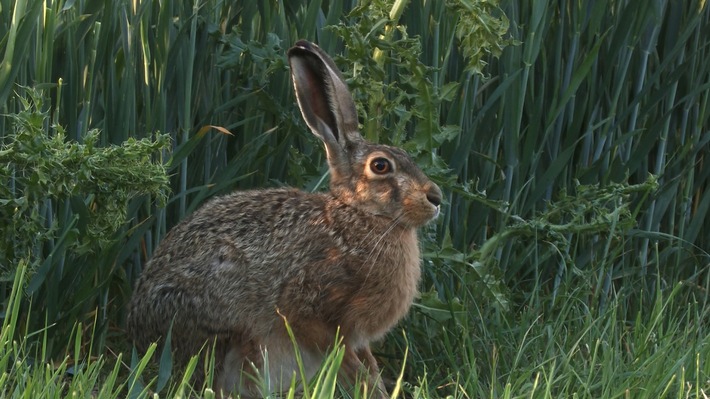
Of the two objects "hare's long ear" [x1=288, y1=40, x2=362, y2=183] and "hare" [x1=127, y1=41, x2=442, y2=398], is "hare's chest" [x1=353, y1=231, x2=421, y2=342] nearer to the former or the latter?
"hare" [x1=127, y1=41, x2=442, y2=398]

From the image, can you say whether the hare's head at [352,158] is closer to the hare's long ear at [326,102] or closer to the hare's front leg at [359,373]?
the hare's long ear at [326,102]

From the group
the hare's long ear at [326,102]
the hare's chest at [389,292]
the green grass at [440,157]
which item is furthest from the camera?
the hare's long ear at [326,102]

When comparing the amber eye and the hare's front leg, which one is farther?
the amber eye

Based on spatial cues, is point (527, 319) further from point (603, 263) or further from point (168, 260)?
point (168, 260)

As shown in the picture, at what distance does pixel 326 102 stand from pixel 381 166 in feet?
1.04

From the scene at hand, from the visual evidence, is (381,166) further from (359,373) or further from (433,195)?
(359,373)

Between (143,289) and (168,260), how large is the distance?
0.14 meters

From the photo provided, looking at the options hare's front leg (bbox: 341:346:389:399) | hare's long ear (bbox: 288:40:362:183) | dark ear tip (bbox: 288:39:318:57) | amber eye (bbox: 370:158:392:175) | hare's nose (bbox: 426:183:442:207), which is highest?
dark ear tip (bbox: 288:39:318:57)

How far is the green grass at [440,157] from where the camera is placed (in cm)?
409

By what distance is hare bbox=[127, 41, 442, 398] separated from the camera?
4.15m

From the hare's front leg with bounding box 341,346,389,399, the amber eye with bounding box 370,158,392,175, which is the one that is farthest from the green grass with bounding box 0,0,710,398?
the amber eye with bounding box 370,158,392,175

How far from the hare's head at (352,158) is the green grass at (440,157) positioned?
228 mm

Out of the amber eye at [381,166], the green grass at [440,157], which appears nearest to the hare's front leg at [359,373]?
the green grass at [440,157]

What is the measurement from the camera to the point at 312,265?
4.21m
